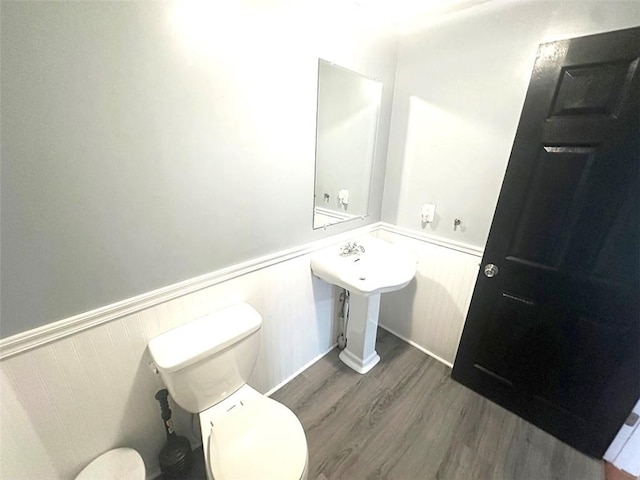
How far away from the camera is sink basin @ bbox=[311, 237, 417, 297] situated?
4.39 ft

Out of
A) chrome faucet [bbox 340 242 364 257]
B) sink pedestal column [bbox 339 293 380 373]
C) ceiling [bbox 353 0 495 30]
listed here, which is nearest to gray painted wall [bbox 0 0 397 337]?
ceiling [bbox 353 0 495 30]

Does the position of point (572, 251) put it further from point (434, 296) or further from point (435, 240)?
point (434, 296)

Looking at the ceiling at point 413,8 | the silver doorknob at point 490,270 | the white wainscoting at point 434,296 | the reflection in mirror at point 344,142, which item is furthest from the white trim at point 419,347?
the ceiling at point 413,8

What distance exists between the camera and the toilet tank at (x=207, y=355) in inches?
36.2

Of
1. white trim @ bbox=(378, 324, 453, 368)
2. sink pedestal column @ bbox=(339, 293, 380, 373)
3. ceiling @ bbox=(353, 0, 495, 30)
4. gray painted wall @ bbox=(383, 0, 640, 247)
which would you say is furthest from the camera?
white trim @ bbox=(378, 324, 453, 368)

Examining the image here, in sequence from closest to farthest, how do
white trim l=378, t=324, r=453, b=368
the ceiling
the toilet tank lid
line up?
the toilet tank lid → the ceiling → white trim l=378, t=324, r=453, b=368

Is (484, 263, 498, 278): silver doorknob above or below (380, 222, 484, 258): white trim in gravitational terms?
below

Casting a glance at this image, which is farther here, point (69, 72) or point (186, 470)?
point (186, 470)

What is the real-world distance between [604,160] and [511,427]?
4.72ft

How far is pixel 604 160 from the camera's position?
3.32 feet

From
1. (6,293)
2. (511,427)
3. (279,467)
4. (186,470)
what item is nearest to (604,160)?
(511,427)

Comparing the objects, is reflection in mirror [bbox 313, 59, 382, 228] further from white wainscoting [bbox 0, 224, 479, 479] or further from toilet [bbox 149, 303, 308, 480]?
toilet [bbox 149, 303, 308, 480]

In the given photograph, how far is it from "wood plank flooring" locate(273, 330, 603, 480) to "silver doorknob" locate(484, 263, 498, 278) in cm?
82

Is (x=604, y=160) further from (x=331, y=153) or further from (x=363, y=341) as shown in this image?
(x=363, y=341)
